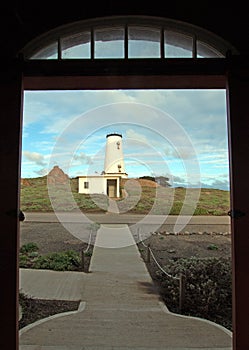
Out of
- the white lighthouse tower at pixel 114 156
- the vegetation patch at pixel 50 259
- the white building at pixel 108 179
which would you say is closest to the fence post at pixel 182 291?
the white building at pixel 108 179

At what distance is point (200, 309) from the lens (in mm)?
2982

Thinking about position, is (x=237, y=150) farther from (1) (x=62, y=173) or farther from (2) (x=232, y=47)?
(1) (x=62, y=173)

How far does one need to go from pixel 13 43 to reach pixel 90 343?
6.30 feet

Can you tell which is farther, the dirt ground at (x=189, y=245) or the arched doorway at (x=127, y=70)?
the dirt ground at (x=189, y=245)

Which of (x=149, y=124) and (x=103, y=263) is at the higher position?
(x=149, y=124)

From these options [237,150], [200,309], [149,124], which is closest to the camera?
[237,150]

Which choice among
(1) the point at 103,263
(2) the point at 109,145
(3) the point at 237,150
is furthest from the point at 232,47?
(1) the point at 103,263

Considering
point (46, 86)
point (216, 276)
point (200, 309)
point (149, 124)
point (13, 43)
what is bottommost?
point (200, 309)

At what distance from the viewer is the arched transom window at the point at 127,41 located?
1301mm

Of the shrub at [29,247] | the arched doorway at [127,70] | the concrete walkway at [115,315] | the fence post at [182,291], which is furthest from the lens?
the shrub at [29,247]

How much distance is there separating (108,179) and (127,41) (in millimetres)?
2611

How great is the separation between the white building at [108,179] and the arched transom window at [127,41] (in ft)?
8.16

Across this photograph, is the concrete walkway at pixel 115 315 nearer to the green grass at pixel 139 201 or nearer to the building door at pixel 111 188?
the green grass at pixel 139 201

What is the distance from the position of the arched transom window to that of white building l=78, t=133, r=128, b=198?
8.16 ft
